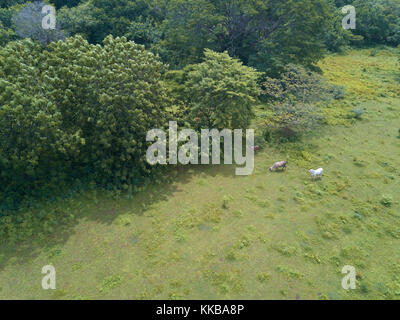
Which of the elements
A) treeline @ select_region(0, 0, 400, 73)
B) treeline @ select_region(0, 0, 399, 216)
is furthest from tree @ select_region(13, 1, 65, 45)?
treeline @ select_region(0, 0, 400, 73)

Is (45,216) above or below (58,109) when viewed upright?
below

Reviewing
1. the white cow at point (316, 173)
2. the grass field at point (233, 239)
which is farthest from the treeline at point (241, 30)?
the grass field at point (233, 239)

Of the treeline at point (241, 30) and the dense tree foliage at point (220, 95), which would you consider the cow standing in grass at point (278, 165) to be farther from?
the treeline at point (241, 30)

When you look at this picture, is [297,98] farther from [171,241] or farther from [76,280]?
[76,280]

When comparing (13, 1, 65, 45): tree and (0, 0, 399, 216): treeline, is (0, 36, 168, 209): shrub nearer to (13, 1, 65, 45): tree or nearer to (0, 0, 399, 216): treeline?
(0, 0, 399, 216): treeline
